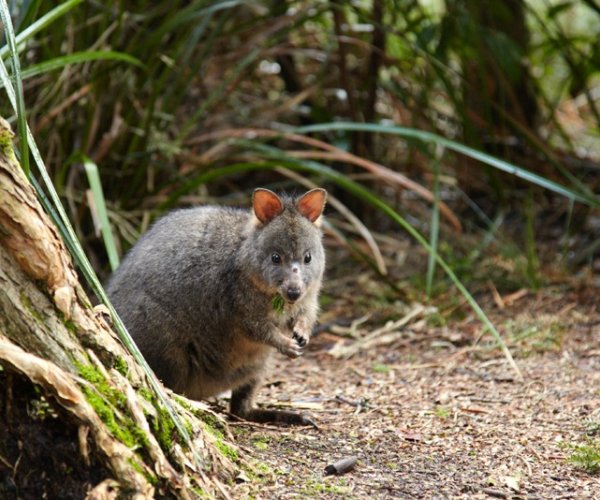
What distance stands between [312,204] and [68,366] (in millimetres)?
1945

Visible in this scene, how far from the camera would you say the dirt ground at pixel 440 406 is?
3.32 metres

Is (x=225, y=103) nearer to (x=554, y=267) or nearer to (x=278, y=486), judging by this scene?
(x=554, y=267)

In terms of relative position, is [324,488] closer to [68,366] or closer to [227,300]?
[68,366]

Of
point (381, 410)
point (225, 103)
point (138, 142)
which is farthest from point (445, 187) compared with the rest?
point (381, 410)

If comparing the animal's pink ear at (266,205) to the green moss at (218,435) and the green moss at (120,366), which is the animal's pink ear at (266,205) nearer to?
the green moss at (218,435)

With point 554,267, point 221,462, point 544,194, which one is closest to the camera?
point 221,462

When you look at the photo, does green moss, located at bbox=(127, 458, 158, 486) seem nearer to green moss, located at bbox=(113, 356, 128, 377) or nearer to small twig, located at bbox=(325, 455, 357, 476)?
green moss, located at bbox=(113, 356, 128, 377)

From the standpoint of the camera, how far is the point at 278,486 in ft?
10.4

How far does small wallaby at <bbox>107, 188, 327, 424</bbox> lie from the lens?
4176 mm

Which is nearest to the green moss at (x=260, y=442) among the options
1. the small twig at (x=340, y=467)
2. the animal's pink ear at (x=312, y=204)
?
the small twig at (x=340, y=467)

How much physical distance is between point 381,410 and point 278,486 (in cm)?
128

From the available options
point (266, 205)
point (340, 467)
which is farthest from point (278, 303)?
point (340, 467)

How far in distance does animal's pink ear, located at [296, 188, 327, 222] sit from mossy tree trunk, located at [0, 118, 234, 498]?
1.69 meters

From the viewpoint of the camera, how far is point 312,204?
446cm
